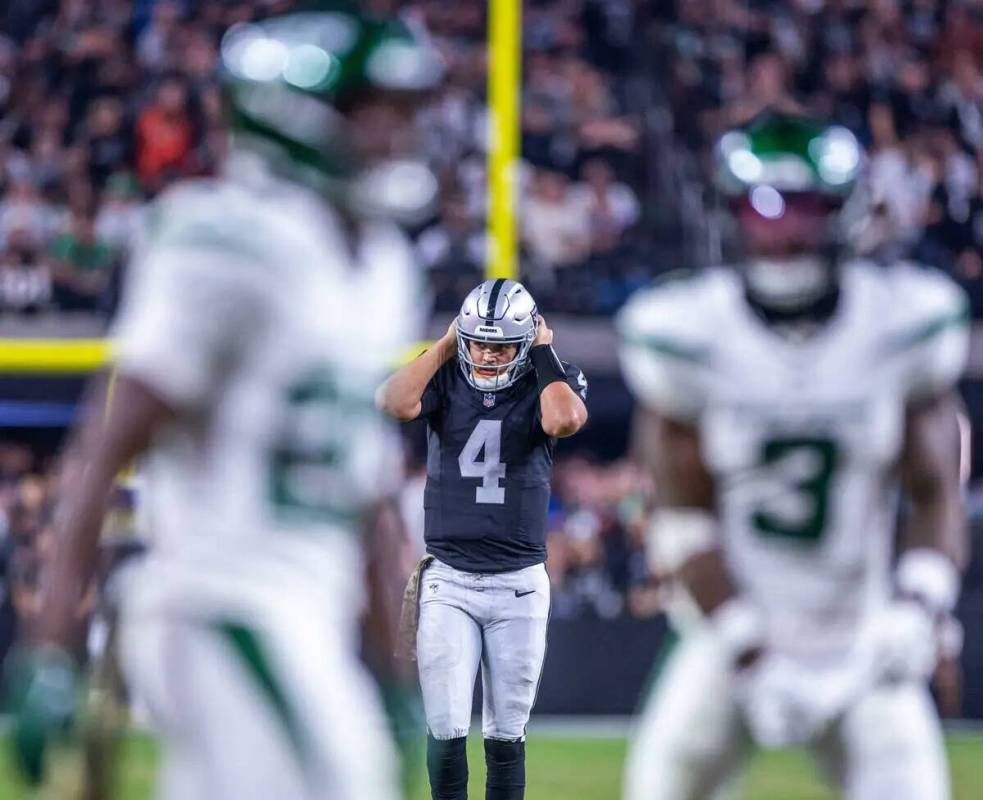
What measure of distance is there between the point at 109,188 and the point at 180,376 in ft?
33.9

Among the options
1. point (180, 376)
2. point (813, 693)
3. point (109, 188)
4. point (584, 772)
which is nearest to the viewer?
A: point (180, 376)

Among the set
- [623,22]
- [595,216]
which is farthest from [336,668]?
[623,22]

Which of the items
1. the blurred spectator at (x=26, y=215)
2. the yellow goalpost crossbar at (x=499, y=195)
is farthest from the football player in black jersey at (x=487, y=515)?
the blurred spectator at (x=26, y=215)

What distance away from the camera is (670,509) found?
3502 mm

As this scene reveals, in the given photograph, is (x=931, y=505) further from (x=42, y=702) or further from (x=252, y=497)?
(x=42, y=702)

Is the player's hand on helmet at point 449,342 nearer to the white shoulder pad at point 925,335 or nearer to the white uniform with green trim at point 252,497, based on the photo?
the white shoulder pad at point 925,335

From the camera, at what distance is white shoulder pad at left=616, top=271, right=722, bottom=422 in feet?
11.2

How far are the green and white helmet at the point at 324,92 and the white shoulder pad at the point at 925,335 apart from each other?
92cm

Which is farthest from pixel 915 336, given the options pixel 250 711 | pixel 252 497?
pixel 250 711

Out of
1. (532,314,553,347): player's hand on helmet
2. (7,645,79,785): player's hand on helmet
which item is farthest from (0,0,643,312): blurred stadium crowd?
(7,645,79,785): player's hand on helmet

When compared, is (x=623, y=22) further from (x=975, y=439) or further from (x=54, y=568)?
(x=54, y=568)

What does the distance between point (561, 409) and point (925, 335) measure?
111 inches

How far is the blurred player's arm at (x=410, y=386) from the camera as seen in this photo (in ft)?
20.2

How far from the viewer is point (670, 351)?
341 cm
